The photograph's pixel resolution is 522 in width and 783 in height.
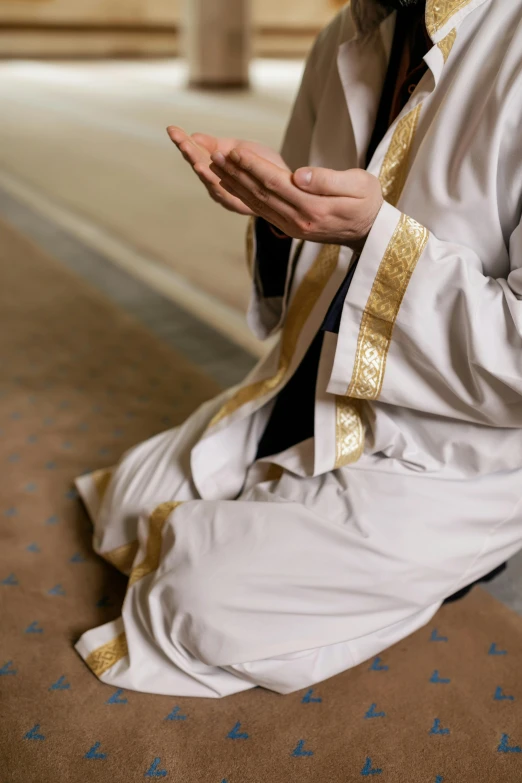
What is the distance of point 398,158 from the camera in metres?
1.33

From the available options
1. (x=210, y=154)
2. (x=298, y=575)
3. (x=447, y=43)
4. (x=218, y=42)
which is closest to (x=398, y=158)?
(x=447, y=43)

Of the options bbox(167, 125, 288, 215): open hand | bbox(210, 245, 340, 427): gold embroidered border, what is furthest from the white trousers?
bbox(167, 125, 288, 215): open hand

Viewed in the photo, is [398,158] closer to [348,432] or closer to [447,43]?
[447,43]

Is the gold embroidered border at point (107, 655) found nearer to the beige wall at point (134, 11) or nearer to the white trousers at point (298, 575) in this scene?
the white trousers at point (298, 575)

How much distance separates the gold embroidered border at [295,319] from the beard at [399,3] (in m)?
0.40

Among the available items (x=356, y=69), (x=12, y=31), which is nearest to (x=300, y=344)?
(x=356, y=69)

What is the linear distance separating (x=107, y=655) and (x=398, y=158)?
39.2 inches

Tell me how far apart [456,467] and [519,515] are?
171 mm

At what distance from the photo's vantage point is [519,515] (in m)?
1.43

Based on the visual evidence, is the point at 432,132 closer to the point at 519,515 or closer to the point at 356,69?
the point at 356,69

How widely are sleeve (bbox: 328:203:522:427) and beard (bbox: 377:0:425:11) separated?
1.35ft

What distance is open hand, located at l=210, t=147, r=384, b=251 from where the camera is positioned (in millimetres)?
1054

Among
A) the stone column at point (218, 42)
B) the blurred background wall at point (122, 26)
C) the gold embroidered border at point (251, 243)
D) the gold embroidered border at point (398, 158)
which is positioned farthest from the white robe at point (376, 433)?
the blurred background wall at point (122, 26)

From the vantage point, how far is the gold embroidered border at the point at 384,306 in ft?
3.89
